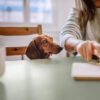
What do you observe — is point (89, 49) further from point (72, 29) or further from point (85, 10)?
point (85, 10)

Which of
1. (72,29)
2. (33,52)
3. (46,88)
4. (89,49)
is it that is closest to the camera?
(46,88)

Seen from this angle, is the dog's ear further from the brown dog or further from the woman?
the woman

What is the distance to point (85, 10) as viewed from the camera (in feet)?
3.14

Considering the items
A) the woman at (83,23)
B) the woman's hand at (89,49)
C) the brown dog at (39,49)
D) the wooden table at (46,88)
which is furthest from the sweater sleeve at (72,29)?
the wooden table at (46,88)

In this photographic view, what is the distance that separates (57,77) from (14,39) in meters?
1.73

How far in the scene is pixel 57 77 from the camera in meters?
0.43

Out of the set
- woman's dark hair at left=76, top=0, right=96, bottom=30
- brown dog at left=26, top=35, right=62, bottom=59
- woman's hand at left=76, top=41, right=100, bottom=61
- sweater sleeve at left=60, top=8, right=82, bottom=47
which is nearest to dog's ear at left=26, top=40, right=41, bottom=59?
brown dog at left=26, top=35, right=62, bottom=59

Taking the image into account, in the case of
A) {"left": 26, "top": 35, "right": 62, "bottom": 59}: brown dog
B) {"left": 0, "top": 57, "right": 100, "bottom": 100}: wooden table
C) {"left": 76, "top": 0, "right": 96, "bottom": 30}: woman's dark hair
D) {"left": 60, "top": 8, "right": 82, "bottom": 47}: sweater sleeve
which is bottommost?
{"left": 0, "top": 57, "right": 100, "bottom": 100}: wooden table

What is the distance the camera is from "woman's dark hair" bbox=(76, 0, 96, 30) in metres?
0.95

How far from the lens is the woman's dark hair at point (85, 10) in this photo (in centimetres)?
95

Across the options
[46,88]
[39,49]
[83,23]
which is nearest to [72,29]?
[83,23]

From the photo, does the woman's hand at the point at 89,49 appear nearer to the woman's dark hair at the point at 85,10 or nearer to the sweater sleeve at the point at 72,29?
the sweater sleeve at the point at 72,29

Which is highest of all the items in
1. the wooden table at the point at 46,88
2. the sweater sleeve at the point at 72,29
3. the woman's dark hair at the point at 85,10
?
the woman's dark hair at the point at 85,10

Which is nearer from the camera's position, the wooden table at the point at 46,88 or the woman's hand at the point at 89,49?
the wooden table at the point at 46,88
